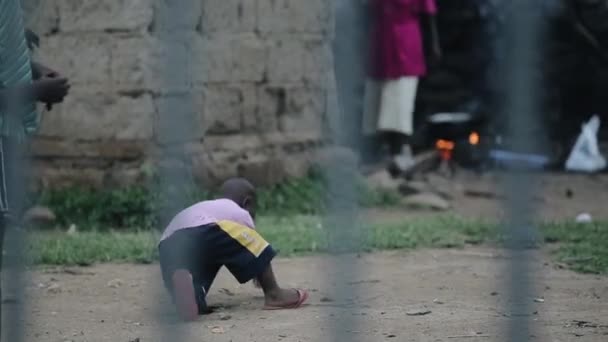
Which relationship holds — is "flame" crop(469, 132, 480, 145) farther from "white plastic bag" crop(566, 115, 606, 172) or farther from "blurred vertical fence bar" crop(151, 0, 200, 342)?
"blurred vertical fence bar" crop(151, 0, 200, 342)

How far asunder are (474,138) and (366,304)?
17.2ft

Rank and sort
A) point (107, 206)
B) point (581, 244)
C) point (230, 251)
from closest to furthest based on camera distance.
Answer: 1. point (230, 251)
2. point (581, 244)
3. point (107, 206)

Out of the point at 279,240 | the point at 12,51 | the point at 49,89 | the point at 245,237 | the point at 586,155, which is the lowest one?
the point at 586,155

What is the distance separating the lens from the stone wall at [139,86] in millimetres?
6445

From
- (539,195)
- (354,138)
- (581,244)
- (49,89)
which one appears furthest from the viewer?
(539,195)

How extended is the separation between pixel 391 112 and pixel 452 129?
1.07 meters

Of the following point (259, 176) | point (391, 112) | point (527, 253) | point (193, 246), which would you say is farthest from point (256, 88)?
point (527, 253)

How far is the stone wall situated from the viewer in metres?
6.45

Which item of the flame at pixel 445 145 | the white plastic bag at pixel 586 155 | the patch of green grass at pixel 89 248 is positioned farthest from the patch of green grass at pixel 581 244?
the flame at pixel 445 145

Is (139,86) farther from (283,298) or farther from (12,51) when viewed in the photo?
(12,51)

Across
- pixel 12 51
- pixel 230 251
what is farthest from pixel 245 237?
pixel 12 51

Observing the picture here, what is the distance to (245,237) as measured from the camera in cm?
424

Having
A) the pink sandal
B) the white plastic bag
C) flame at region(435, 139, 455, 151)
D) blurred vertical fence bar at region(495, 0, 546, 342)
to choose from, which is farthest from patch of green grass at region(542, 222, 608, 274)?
blurred vertical fence bar at region(495, 0, 546, 342)

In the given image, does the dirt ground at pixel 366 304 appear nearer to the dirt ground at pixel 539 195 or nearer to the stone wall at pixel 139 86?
the stone wall at pixel 139 86
